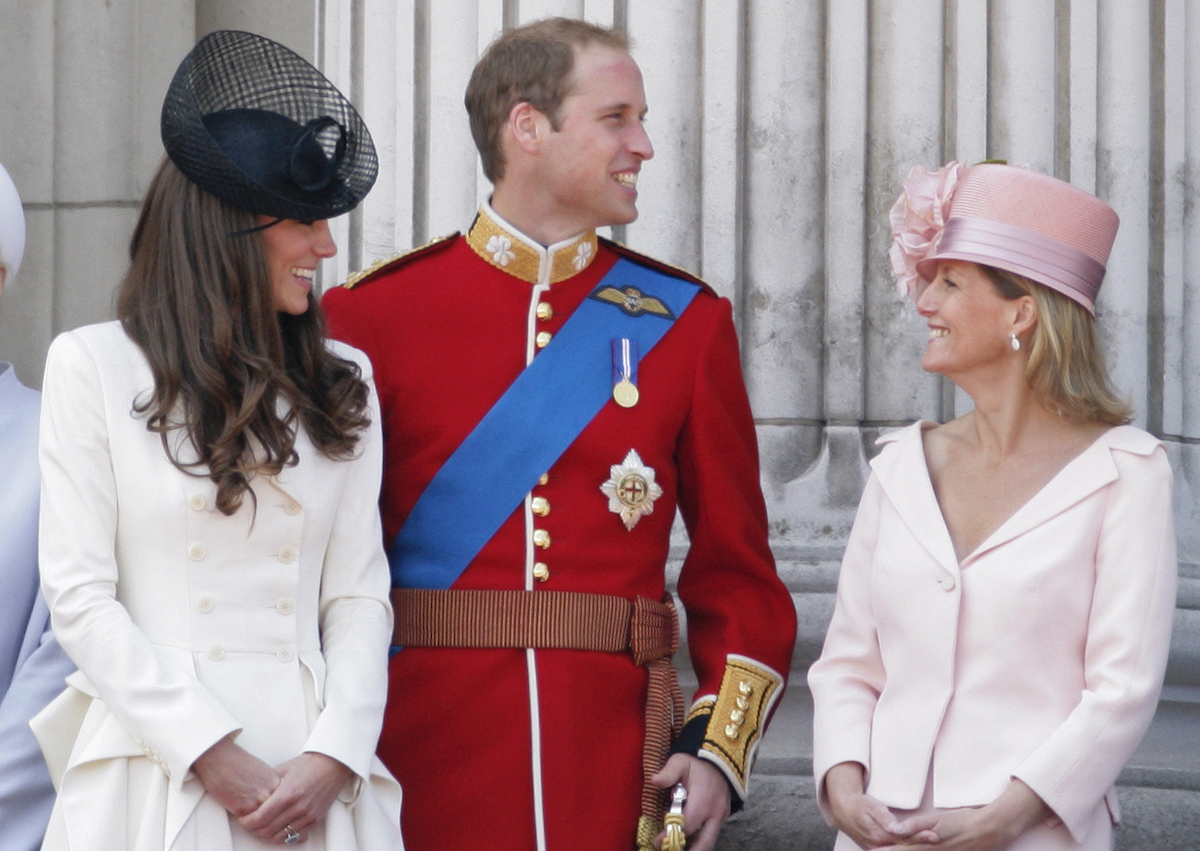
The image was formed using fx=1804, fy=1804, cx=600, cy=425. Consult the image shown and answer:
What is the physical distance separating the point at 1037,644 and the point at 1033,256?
62 cm

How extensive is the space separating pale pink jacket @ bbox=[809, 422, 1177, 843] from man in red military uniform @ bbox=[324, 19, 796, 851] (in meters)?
0.37

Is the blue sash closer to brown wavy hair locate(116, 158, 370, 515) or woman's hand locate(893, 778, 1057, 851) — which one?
brown wavy hair locate(116, 158, 370, 515)

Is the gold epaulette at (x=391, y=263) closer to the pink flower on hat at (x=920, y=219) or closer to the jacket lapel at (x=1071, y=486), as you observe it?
the pink flower on hat at (x=920, y=219)

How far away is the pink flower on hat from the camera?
2965 mm

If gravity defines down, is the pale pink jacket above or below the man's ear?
below

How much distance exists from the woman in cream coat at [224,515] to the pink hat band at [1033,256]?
3.22 feet

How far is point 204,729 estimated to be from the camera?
243 cm

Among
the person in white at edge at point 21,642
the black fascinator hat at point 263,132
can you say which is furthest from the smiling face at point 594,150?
the person in white at edge at point 21,642

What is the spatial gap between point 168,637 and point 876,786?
3.57ft

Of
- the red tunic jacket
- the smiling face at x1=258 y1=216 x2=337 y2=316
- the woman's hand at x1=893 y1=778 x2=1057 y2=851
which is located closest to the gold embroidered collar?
the red tunic jacket

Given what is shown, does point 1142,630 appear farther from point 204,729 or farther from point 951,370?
point 204,729

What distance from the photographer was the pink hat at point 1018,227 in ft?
9.34

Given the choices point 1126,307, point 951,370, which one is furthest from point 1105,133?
point 951,370

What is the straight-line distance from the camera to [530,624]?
3004 mm
